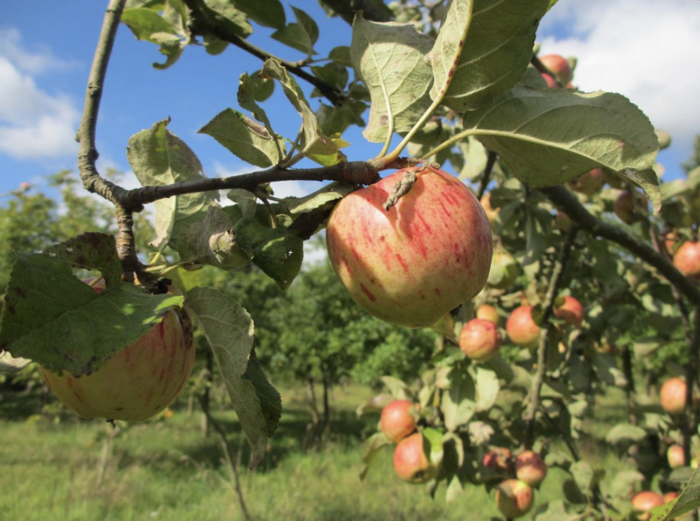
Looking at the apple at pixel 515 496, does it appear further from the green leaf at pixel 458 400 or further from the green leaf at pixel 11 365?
the green leaf at pixel 11 365

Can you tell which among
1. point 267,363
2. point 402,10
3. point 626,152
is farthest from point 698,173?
point 267,363

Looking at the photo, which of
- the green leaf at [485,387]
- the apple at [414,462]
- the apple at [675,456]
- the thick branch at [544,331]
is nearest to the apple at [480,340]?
the green leaf at [485,387]

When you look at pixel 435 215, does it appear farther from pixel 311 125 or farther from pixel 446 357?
pixel 446 357

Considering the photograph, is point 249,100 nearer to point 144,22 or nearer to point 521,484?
point 144,22

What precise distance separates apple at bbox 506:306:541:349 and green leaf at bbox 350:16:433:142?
4.25 ft

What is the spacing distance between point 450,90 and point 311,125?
7.0 inches


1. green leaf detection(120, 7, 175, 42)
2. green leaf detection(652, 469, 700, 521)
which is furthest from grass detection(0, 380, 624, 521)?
green leaf detection(652, 469, 700, 521)

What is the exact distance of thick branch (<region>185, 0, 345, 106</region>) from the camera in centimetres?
122

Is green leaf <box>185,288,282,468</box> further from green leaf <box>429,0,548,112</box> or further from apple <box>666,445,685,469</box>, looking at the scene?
apple <box>666,445,685,469</box>

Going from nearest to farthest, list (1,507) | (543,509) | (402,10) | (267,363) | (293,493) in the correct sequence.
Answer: (543,509) → (402,10) → (1,507) → (293,493) → (267,363)

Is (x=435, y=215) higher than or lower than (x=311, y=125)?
lower

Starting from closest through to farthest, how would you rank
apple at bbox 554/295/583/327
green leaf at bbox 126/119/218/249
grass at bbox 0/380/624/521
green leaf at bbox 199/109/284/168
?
green leaf at bbox 199/109/284/168 < green leaf at bbox 126/119/218/249 < apple at bbox 554/295/583/327 < grass at bbox 0/380/624/521

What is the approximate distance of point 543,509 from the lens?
1.87 metres

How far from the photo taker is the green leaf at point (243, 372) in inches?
21.6
